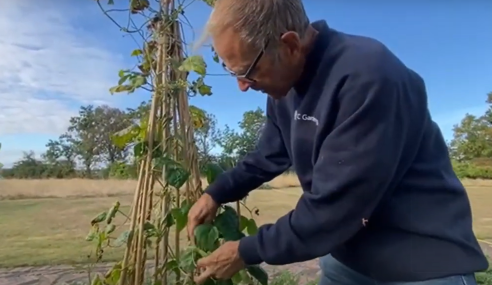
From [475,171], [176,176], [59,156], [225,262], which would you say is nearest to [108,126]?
[59,156]

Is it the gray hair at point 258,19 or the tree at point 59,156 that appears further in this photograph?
the tree at point 59,156

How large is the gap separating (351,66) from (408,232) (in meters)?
0.26

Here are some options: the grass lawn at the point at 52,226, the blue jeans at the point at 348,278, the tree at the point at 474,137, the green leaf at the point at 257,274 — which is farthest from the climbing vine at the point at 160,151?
the tree at the point at 474,137

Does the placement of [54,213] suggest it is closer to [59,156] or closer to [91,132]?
[59,156]

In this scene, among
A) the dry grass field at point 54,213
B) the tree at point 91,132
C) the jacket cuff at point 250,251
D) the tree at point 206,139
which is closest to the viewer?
the jacket cuff at point 250,251

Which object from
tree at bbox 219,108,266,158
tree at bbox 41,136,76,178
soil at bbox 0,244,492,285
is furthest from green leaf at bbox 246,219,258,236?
soil at bbox 0,244,492,285

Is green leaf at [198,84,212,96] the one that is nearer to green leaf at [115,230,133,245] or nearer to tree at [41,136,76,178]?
green leaf at [115,230,133,245]

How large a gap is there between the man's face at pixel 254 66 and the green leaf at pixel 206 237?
1.19 feet

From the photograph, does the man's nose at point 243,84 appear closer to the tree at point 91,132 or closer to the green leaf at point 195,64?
the green leaf at point 195,64

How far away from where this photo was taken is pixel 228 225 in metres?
1.04

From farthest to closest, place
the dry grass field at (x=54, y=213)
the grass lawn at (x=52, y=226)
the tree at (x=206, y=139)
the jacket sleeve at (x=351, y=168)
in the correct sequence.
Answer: the grass lawn at (x=52, y=226) → the dry grass field at (x=54, y=213) → the tree at (x=206, y=139) → the jacket sleeve at (x=351, y=168)

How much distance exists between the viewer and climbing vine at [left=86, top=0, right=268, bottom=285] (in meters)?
1.11

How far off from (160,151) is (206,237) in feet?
0.78

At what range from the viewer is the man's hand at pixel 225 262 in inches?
30.2
